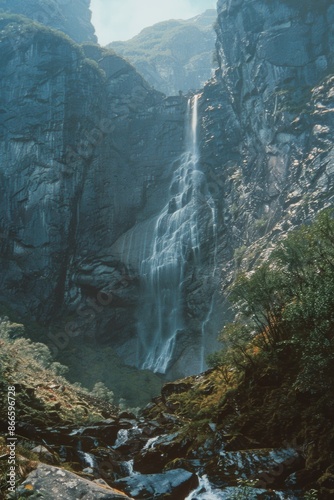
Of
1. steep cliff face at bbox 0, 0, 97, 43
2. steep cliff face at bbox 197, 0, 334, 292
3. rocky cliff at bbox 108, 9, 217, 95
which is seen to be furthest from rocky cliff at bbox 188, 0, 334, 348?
rocky cliff at bbox 108, 9, 217, 95

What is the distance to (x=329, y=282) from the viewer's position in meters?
10.6

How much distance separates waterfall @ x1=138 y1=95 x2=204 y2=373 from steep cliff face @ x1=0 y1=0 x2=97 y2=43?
6933 centimetres

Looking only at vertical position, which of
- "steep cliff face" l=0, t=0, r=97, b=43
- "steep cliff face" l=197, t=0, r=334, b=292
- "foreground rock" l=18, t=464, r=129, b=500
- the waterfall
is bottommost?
"foreground rock" l=18, t=464, r=129, b=500

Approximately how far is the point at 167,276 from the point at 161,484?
36234 millimetres

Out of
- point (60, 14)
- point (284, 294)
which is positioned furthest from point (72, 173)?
point (60, 14)

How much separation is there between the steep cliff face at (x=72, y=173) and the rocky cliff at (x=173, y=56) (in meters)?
59.0

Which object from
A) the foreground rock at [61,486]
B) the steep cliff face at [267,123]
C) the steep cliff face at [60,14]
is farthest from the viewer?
the steep cliff face at [60,14]

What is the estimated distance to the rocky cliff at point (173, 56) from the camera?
124 meters

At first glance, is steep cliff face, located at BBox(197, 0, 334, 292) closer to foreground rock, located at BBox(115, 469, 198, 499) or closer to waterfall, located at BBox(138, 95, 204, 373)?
waterfall, located at BBox(138, 95, 204, 373)

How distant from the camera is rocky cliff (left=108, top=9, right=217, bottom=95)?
408 ft

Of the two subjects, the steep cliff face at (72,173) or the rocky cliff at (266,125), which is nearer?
the rocky cliff at (266,125)

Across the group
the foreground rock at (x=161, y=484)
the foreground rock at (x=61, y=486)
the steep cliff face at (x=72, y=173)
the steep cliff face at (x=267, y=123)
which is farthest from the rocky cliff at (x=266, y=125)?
the foreground rock at (x=61, y=486)

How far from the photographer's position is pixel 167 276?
148ft

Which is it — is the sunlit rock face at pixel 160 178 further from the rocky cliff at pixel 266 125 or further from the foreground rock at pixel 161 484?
the foreground rock at pixel 161 484
